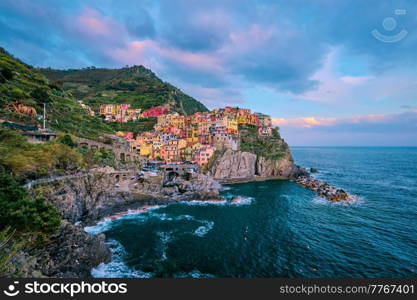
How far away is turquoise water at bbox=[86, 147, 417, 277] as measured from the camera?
20.8 m

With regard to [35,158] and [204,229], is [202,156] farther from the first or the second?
[35,158]

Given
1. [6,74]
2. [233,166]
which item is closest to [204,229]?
[233,166]

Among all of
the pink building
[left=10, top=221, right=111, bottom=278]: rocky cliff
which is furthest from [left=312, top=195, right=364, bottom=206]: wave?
[left=10, top=221, right=111, bottom=278]: rocky cliff

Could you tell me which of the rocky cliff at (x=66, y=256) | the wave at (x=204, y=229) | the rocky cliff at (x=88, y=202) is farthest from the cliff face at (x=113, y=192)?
the wave at (x=204, y=229)

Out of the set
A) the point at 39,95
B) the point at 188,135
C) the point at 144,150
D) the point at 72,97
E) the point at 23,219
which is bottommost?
the point at 23,219

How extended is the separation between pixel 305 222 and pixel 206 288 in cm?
3296

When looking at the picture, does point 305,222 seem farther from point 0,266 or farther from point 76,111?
point 76,111

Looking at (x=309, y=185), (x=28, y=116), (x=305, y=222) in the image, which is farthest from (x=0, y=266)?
(x=309, y=185)

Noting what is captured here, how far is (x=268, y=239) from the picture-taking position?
1102 inches

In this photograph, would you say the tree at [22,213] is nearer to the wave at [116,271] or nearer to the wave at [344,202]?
the wave at [116,271]

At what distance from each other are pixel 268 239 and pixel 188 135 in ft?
214

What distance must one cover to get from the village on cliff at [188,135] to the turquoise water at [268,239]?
30.7m

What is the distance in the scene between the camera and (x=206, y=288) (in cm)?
782

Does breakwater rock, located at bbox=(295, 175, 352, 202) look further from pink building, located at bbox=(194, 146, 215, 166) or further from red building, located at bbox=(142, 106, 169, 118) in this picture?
red building, located at bbox=(142, 106, 169, 118)
